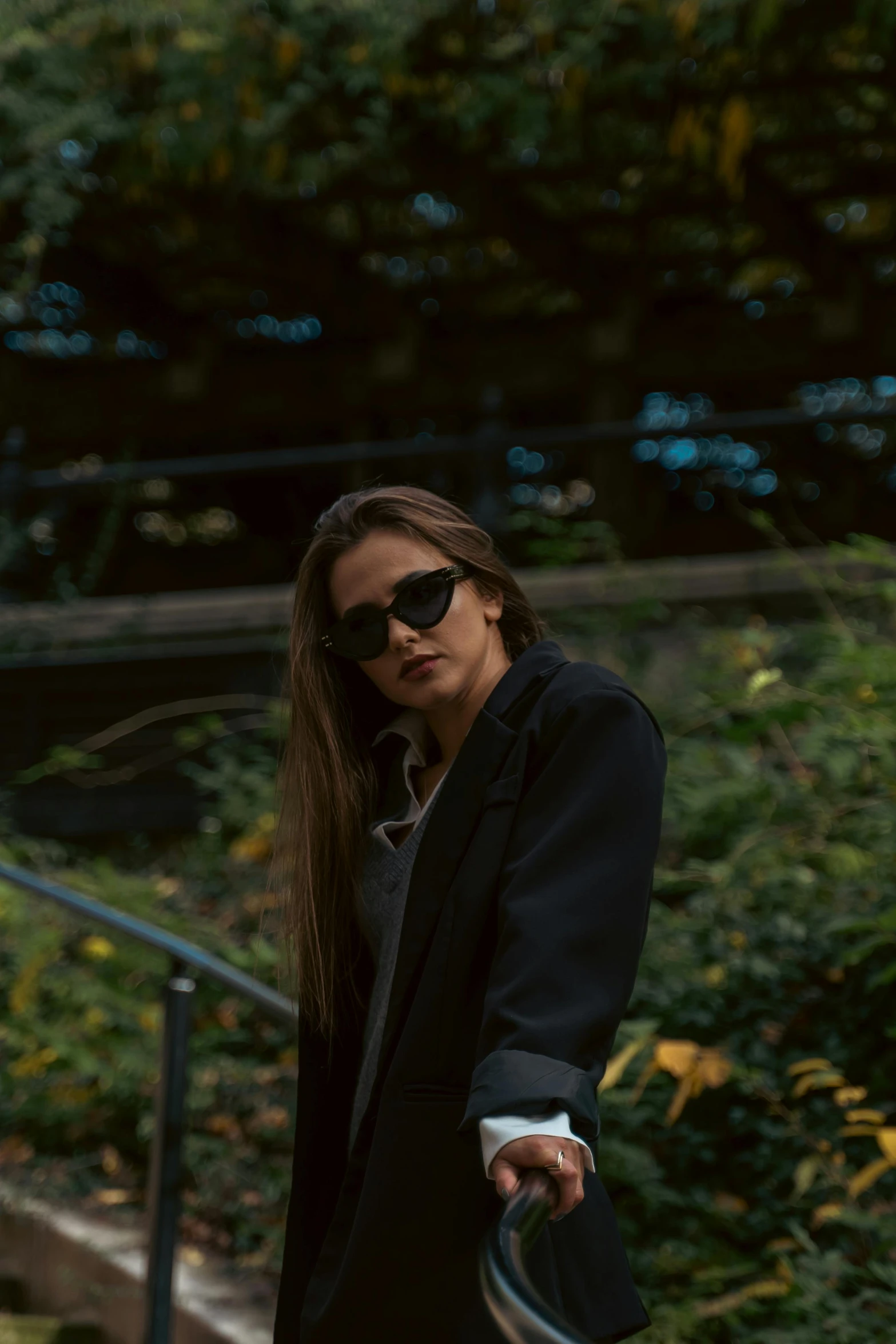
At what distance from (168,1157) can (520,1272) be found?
2067 millimetres

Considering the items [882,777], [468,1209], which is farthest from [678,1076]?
[468,1209]

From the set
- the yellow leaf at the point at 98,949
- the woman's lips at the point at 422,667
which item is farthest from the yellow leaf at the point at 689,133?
the woman's lips at the point at 422,667

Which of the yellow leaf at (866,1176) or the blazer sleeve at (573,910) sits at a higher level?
the blazer sleeve at (573,910)

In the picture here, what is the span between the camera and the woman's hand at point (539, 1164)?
3.89ft

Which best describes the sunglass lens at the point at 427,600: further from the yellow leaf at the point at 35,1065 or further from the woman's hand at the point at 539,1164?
the yellow leaf at the point at 35,1065

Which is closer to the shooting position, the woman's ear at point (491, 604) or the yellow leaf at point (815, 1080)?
the woman's ear at point (491, 604)

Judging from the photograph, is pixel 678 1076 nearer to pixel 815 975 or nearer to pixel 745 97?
pixel 815 975

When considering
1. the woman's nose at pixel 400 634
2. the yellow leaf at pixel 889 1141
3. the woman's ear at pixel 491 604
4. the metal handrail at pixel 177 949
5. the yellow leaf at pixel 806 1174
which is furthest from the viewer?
the yellow leaf at pixel 806 1174

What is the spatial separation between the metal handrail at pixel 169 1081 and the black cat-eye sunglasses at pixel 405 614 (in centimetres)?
131

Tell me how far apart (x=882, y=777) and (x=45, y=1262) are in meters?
2.74

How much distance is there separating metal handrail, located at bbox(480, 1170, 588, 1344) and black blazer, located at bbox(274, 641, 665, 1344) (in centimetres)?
8

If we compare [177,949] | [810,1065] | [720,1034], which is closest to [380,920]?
[177,949]

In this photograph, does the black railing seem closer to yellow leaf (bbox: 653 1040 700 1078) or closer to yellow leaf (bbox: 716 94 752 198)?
yellow leaf (bbox: 653 1040 700 1078)

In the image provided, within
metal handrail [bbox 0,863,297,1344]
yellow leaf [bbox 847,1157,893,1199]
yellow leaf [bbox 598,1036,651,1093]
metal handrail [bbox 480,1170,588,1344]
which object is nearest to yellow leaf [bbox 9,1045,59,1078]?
metal handrail [bbox 0,863,297,1344]
